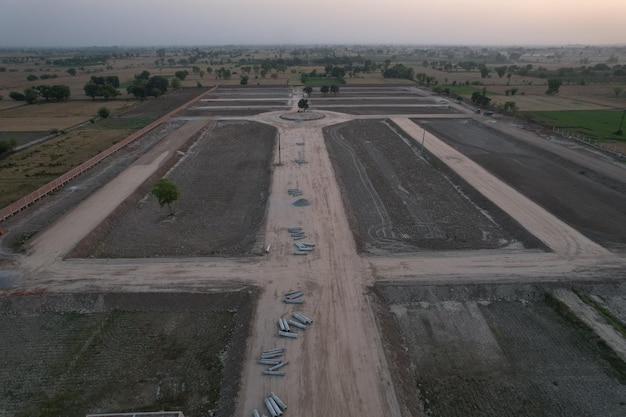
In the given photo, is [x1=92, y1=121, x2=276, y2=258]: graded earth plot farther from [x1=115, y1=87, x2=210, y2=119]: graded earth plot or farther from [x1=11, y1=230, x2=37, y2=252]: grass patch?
[x1=115, y1=87, x2=210, y2=119]: graded earth plot

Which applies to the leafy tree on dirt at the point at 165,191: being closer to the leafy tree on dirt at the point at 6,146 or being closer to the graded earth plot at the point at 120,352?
the graded earth plot at the point at 120,352

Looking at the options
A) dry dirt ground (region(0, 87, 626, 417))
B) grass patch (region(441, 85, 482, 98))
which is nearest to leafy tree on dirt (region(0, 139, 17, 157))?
dry dirt ground (region(0, 87, 626, 417))

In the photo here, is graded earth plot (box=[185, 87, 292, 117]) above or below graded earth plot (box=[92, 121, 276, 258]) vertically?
above

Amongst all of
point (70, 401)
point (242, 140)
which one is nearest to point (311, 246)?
point (70, 401)

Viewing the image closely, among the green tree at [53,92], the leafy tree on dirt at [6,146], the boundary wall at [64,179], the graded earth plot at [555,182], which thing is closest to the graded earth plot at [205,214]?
the boundary wall at [64,179]

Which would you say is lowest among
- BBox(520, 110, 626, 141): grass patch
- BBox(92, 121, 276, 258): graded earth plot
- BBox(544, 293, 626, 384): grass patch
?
BBox(544, 293, 626, 384): grass patch

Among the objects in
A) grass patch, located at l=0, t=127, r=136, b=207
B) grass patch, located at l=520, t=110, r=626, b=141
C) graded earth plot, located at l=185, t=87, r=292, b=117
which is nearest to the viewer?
grass patch, located at l=0, t=127, r=136, b=207
